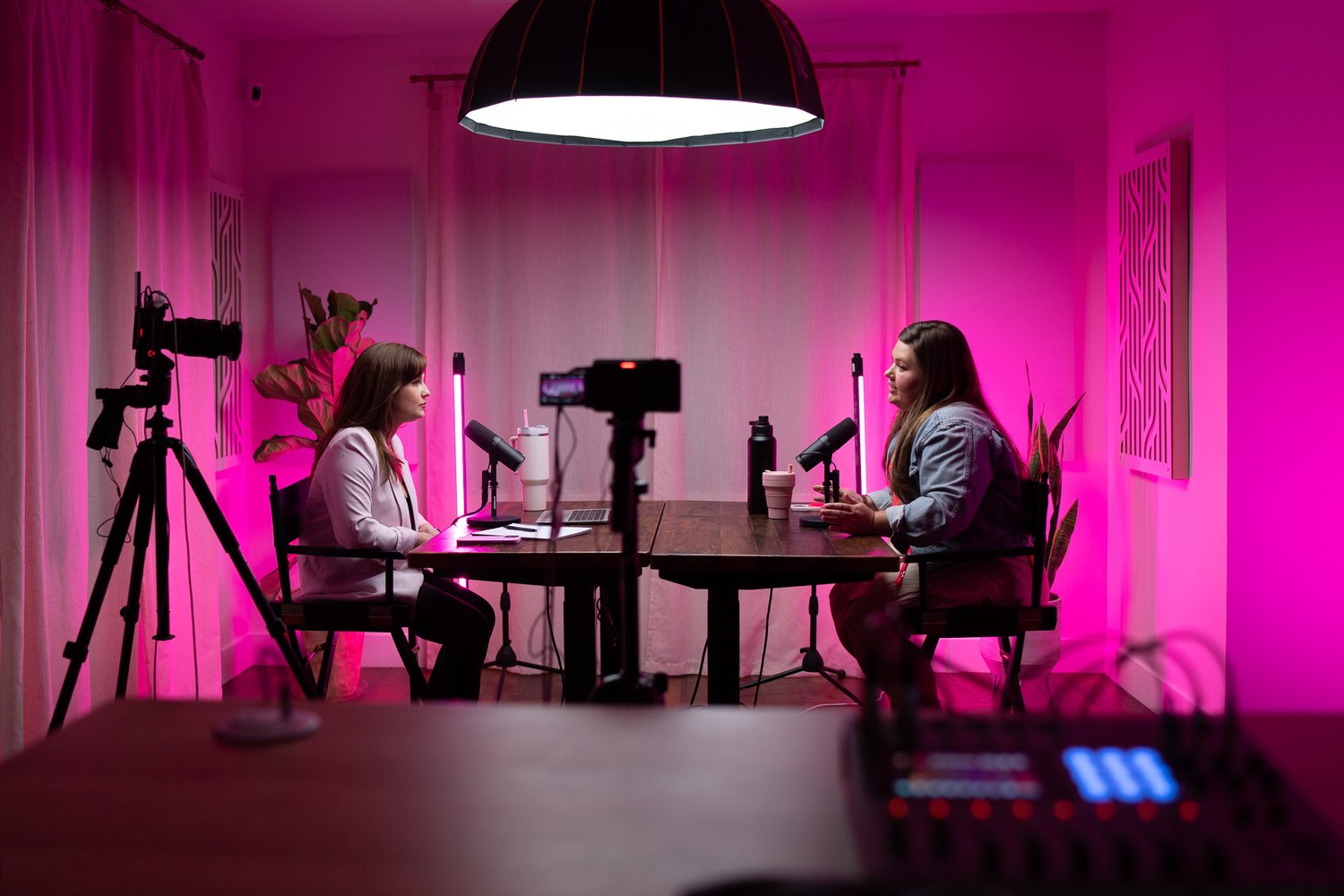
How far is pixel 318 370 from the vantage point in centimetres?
425

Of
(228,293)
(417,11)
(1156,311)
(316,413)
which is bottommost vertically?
(316,413)

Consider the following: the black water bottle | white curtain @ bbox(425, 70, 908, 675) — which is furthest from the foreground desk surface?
white curtain @ bbox(425, 70, 908, 675)

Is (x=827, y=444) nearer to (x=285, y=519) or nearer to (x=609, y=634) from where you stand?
(x=609, y=634)

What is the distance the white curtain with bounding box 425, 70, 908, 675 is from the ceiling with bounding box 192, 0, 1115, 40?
30cm

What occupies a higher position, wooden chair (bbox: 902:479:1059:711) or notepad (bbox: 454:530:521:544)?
notepad (bbox: 454:530:521:544)

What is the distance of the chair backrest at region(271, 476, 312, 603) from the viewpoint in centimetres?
330

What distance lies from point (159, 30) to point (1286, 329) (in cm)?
374

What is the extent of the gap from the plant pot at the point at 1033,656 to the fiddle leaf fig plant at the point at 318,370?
2.64 m

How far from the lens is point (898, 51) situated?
446 cm

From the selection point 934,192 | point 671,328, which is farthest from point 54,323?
point 934,192

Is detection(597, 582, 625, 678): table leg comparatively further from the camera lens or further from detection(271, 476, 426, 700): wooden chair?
the camera lens

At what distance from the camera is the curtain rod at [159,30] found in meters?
3.51

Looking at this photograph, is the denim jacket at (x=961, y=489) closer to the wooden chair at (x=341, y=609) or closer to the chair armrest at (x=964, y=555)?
the chair armrest at (x=964, y=555)

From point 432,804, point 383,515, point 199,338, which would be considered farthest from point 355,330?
point 432,804
